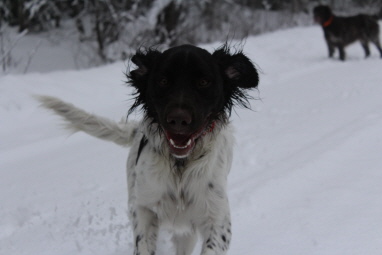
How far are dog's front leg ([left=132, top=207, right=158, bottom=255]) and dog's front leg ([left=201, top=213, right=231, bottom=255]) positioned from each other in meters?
0.30

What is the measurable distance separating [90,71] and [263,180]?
5.13 metres

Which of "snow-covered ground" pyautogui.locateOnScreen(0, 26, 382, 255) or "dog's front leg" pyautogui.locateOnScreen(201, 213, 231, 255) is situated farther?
"snow-covered ground" pyautogui.locateOnScreen(0, 26, 382, 255)

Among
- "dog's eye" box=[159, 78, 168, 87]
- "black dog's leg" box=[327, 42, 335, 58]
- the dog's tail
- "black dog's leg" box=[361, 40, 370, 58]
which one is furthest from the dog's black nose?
"black dog's leg" box=[361, 40, 370, 58]

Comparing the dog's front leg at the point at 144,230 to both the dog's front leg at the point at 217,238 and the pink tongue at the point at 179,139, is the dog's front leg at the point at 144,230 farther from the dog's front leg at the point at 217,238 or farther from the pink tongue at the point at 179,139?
the pink tongue at the point at 179,139

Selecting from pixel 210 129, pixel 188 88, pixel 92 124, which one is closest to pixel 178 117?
pixel 188 88

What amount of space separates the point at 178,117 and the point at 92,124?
167 centimetres

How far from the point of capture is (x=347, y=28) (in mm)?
11070

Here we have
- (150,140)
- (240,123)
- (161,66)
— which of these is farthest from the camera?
(240,123)

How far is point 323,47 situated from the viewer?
12445 millimetres

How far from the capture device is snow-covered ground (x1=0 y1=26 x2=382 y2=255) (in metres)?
3.21

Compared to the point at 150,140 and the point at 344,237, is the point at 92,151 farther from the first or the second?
the point at 344,237

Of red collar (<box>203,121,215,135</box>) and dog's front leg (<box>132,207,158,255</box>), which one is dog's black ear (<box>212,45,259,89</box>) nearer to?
red collar (<box>203,121,215,135</box>)

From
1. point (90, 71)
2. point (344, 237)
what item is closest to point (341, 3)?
point (90, 71)

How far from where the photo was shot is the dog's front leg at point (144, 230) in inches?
102
